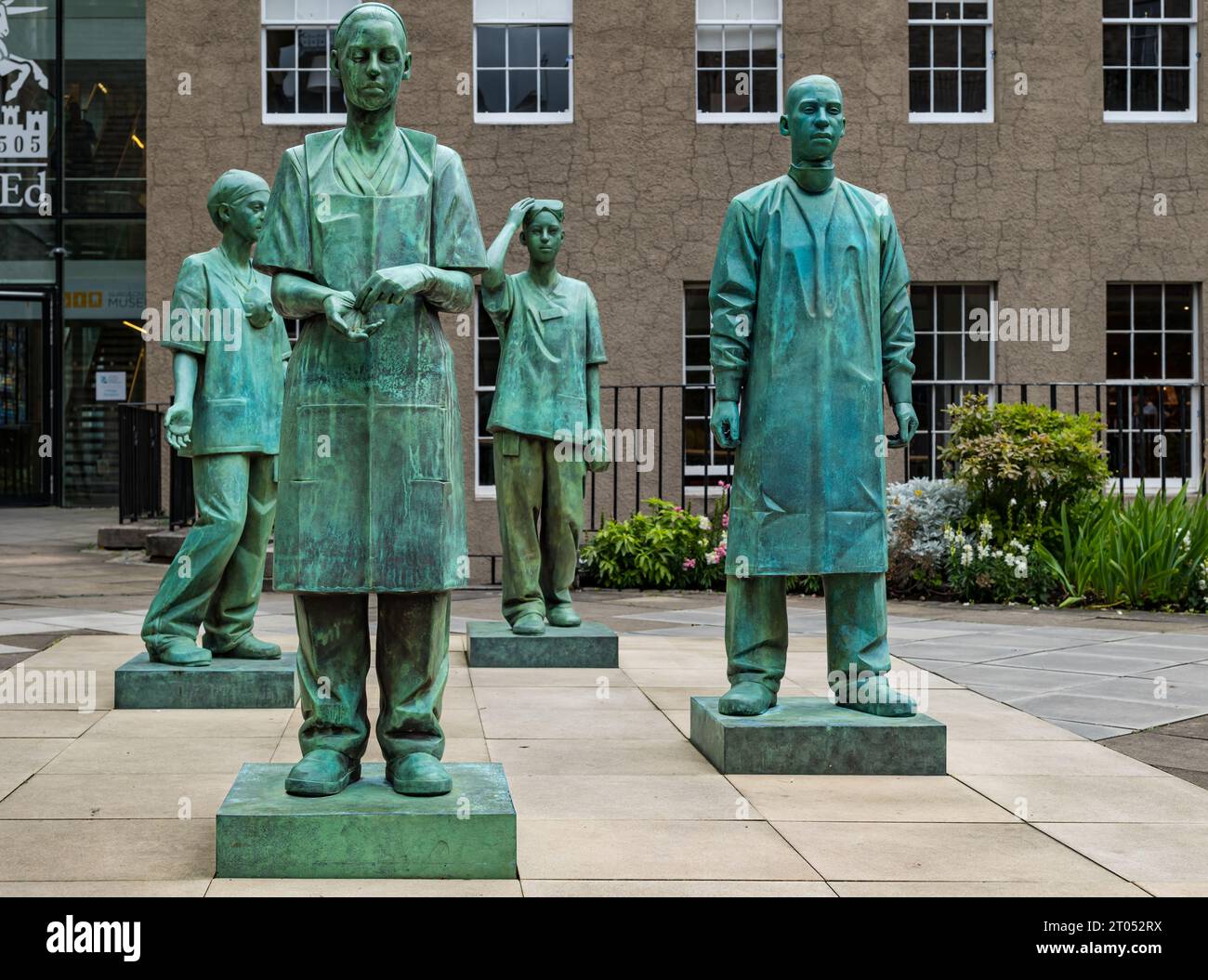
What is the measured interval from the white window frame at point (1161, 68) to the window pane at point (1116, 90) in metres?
0.05

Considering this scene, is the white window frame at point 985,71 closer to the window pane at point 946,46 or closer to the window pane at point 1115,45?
the window pane at point 946,46

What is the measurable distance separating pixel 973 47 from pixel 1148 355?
12.2 feet

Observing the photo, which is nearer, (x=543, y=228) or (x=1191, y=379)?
(x=543, y=228)

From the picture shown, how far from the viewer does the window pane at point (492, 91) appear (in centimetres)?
1524

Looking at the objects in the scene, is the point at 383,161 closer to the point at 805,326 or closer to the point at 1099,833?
the point at 805,326

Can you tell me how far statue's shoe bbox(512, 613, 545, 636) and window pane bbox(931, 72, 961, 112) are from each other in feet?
32.0

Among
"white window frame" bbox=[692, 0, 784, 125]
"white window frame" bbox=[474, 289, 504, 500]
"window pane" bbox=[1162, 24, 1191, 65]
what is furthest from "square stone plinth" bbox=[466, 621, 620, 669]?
"window pane" bbox=[1162, 24, 1191, 65]

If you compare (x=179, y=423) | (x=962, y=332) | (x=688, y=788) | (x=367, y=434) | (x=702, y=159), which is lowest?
(x=688, y=788)

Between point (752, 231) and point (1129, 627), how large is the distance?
18.5 ft

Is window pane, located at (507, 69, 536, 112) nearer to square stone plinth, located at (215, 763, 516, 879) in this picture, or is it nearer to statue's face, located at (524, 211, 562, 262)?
statue's face, located at (524, 211, 562, 262)

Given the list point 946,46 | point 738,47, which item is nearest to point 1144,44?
point 946,46

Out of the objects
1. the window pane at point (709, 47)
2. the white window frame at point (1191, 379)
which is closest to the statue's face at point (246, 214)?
the window pane at point (709, 47)

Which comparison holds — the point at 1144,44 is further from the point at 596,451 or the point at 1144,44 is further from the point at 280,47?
the point at 596,451

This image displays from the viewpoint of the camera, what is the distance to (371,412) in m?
3.82
